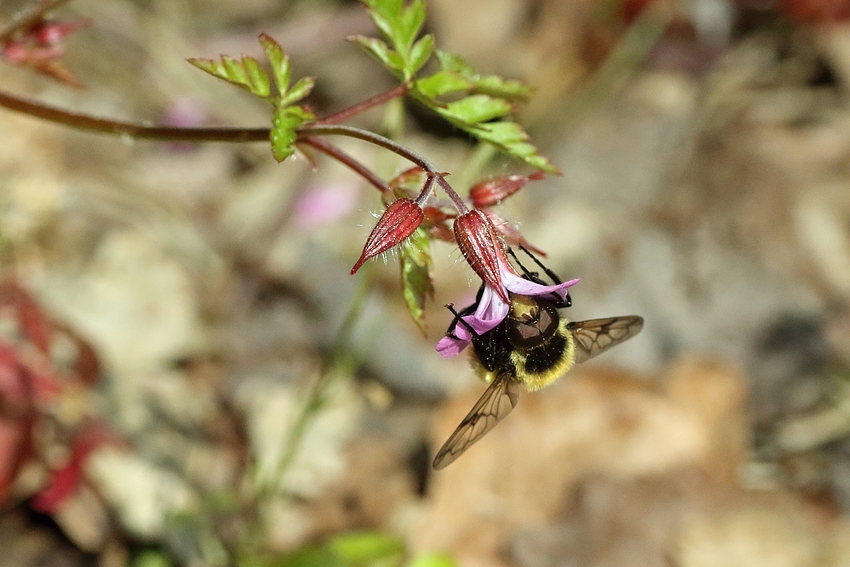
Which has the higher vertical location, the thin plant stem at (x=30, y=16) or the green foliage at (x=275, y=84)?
the thin plant stem at (x=30, y=16)

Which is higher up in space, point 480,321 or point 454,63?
point 454,63

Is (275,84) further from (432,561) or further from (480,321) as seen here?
(432,561)

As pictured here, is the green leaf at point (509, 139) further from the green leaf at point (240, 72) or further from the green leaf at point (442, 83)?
the green leaf at point (240, 72)

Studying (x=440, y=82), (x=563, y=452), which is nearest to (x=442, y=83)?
(x=440, y=82)

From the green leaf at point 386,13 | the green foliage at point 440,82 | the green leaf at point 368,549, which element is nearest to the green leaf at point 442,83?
the green foliage at point 440,82

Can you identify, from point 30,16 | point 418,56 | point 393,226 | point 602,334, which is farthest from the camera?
point 602,334

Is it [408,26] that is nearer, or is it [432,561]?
[408,26]

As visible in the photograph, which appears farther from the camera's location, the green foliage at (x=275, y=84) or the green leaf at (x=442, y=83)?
the green leaf at (x=442, y=83)

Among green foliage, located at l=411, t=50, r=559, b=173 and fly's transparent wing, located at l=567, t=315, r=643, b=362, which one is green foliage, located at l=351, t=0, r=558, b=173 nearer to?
green foliage, located at l=411, t=50, r=559, b=173

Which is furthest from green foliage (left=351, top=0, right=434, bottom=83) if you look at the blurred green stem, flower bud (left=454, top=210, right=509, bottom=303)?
the blurred green stem
